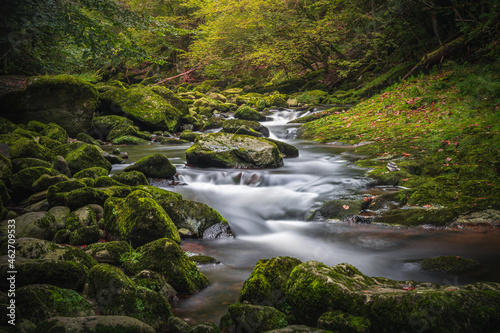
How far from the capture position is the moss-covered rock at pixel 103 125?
523 inches

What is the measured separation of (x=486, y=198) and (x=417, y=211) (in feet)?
3.59

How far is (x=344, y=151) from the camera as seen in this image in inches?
408

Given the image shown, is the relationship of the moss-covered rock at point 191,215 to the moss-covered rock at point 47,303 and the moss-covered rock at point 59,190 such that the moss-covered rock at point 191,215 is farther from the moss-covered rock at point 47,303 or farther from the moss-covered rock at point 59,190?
the moss-covered rock at point 47,303

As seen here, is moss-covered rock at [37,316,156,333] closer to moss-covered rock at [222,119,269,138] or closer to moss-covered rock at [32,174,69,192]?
moss-covered rock at [32,174,69,192]

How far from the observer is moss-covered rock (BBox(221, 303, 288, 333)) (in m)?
2.47

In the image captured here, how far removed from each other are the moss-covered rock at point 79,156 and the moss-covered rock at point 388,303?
607 cm

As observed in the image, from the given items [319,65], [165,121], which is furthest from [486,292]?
[319,65]

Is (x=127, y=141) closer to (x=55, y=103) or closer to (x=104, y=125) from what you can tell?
(x=104, y=125)

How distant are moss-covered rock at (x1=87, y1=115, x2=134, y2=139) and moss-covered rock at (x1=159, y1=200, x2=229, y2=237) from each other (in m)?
9.53

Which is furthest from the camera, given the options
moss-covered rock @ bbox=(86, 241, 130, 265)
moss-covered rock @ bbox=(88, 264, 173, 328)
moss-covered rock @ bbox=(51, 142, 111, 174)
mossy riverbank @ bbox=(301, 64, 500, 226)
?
moss-covered rock @ bbox=(51, 142, 111, 174)

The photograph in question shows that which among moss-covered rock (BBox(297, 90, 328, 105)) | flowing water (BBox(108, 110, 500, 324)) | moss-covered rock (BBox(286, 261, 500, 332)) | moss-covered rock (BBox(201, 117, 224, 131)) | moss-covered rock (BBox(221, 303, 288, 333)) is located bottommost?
flowing water (BBox(108, 110, 500, 324))

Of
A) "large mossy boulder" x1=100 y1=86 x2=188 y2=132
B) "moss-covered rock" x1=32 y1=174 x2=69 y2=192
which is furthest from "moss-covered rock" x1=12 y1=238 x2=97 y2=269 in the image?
"large mossy boulder" x1=100 y1=86 x2=188 y2=132

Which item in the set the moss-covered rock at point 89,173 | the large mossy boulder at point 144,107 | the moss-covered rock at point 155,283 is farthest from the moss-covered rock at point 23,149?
the large mossy boulder at point 144,107

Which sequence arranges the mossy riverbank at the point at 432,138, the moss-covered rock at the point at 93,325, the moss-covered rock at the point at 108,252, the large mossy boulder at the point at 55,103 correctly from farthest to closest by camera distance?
1. the large mossy boulder at the point at 55,103
2. the mossy riverbank at the point at 432,138
3. the moss-covered rock at the point at 108,252
4. the moss-covered rock at the point at 93,325
